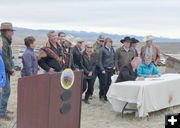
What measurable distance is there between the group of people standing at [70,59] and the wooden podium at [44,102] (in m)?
1.14

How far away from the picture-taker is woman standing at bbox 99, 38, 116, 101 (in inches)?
286

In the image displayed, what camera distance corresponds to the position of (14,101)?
7297 millimetres

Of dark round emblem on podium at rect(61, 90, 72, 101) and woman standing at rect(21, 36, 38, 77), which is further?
woman standing at rect(21, 36, 38, 77)

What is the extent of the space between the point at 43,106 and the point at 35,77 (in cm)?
36

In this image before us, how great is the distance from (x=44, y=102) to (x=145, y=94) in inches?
103

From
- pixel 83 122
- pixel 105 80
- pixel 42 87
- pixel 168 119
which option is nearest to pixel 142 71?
pixel 105 80

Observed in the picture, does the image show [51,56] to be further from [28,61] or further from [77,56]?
[77,56]

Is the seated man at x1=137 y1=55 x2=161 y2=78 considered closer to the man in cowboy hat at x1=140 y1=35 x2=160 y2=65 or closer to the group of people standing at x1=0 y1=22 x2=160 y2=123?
the group of people standing at x1=0 y1=22 x2=160 y2=123

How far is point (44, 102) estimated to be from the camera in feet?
11.3

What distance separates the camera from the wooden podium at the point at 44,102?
3.41 metres

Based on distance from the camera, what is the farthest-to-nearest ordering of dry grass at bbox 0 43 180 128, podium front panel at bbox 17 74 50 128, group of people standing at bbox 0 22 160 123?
1. dry grass at bbox 0 43 180 128
2. group of people standing at bbox 0 22 160 123
3. podium front panel at bbox 17 74 50 128

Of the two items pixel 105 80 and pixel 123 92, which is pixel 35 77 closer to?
pixel 123 92

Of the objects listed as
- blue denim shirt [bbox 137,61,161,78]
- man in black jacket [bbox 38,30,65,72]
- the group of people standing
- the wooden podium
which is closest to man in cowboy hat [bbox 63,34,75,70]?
the group of people standing

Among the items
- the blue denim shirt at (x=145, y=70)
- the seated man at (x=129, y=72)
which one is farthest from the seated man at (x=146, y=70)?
the seated man at (x=129, y=72)
